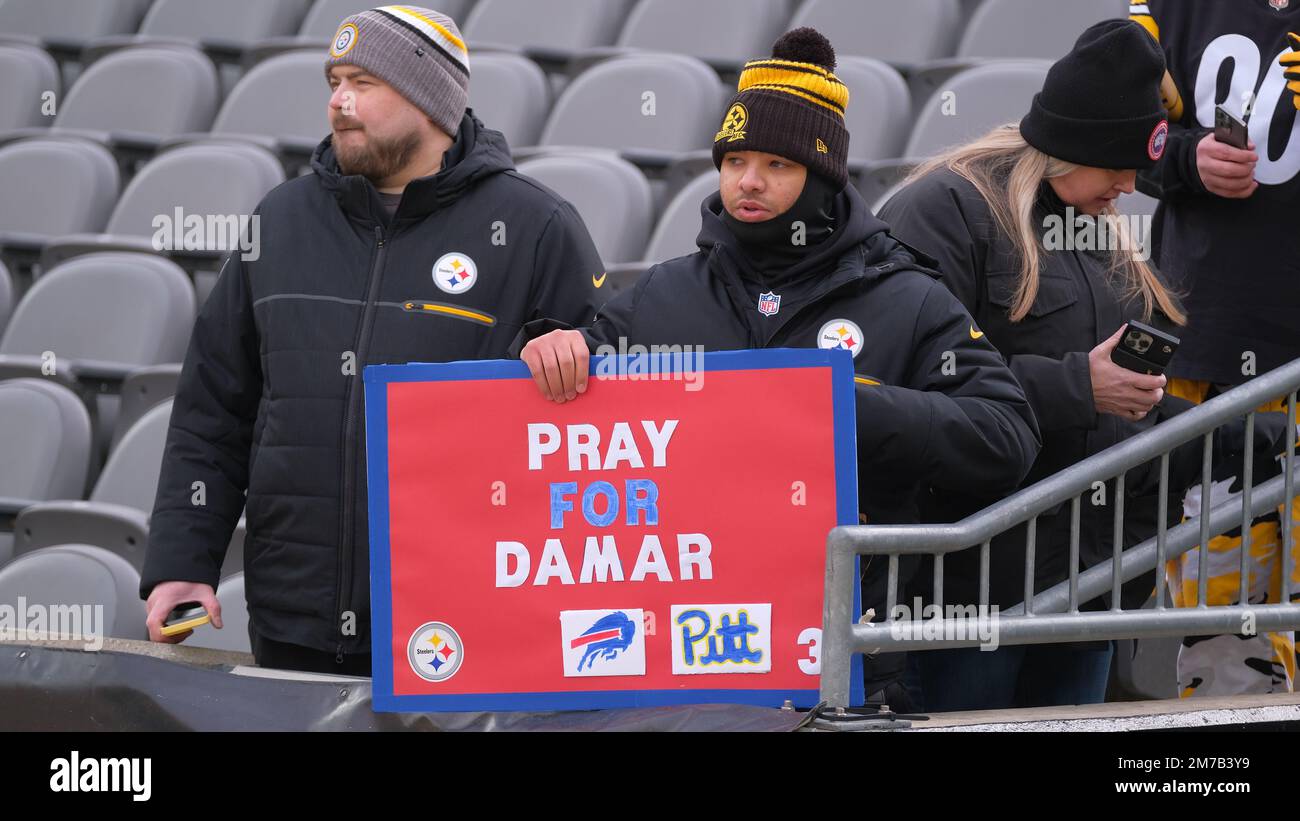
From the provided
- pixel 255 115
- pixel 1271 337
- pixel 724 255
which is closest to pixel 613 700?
pixel 724 255

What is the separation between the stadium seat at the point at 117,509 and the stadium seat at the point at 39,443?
0.12 meters

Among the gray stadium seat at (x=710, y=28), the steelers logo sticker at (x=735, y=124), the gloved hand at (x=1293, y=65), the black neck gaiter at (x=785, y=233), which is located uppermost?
the gray stadium seat at (x=710, y=28)

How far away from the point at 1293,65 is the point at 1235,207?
12.7 inches

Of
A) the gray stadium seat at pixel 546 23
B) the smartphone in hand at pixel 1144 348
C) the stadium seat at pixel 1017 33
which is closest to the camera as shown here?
the smartphone in hand at pixel 1144 348

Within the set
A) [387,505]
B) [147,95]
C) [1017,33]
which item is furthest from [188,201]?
[387,505]

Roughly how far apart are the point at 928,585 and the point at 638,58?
3.97 metres

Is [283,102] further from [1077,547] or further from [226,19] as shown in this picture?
[1077,547]

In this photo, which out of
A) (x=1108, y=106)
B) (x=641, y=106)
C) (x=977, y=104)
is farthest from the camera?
(x=641, y=106)

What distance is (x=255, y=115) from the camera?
703 centimetres

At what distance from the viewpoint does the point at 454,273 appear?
3.04 m

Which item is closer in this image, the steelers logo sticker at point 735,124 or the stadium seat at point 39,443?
the steelers logo sticker at point 735,124

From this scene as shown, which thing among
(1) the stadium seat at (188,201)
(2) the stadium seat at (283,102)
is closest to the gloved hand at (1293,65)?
(1) the stadium seat at (188,201)

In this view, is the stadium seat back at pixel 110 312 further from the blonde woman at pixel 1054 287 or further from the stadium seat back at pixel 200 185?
the blonde woman at pixel 1054 287

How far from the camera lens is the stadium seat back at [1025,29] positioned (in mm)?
5930
